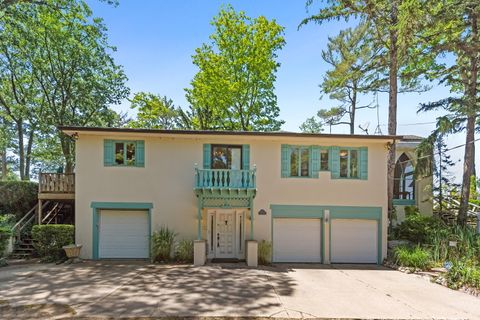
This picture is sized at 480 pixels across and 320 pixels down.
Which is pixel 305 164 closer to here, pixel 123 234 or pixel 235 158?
pixel 235 158

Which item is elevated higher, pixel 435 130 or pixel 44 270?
pixel 435 130

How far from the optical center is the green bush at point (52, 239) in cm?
1102

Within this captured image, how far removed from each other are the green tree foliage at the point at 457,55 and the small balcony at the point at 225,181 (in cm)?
850

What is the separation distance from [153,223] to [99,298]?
4.74 metres

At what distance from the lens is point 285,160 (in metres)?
12.0

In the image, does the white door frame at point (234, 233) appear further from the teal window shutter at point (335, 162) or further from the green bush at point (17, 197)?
the green bush at point (17, 197)

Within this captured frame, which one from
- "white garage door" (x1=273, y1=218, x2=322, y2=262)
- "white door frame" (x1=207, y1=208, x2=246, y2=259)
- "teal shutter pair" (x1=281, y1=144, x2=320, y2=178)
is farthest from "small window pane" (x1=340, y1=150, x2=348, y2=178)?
"white door frame" (x1=207, y1=208, x2=246, y2=259)

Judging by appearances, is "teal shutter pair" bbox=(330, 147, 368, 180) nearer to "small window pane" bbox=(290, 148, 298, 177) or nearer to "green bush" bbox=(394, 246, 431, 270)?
"small window pane" bbox=(290, 148, 298, 177)

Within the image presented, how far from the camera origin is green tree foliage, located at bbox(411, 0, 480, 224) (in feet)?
38.9

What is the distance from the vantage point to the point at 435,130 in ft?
40.6

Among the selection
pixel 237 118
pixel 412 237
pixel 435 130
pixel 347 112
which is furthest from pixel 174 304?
pixel 347 112

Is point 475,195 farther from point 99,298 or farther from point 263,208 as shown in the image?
point 99,298

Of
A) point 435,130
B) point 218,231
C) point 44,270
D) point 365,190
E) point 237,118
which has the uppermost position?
point 237,118

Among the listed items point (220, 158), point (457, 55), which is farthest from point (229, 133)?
point (457, 55)
